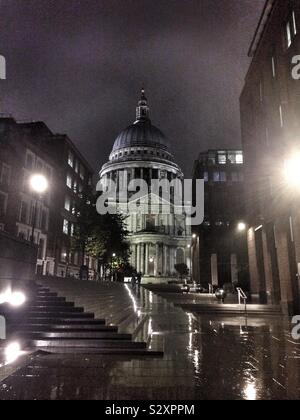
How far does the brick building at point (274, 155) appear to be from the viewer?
67.2 feet

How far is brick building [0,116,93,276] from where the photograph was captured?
3775 centimetres

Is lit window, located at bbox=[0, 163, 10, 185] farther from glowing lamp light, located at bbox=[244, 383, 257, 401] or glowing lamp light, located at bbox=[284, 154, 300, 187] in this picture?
glowing lamp light, located at bbox=[244, 383, 257, 401]

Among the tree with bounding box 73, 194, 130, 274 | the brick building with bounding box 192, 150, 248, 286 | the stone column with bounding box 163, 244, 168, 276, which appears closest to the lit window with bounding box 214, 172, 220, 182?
the brick building with bounding box 192, 150, 248, 286

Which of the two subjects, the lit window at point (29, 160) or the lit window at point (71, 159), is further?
the lit window at point (71, 159)

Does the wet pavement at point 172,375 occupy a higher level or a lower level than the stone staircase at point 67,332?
lower

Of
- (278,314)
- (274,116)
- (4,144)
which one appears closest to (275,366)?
(278,314)

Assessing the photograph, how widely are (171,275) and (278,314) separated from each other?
77203mm

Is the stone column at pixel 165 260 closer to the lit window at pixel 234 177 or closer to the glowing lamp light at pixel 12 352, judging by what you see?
the lit window at pixel 234 177

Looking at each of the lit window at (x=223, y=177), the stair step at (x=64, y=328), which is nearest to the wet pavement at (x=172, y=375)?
the stair step at (x=64, y=328)

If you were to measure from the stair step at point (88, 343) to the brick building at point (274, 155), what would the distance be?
12971 mm

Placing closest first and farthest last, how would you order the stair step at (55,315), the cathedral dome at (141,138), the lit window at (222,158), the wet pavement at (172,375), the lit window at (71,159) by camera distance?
the wet pavement at (172,375), the stair step at (55,315), the lit window at (71,159), the lit window at (222,158), the cathedral dome at (141,138)

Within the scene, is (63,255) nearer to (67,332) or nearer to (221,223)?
(221,223)

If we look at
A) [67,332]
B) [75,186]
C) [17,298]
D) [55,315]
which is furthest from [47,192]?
[67,332]

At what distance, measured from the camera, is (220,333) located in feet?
42.3
